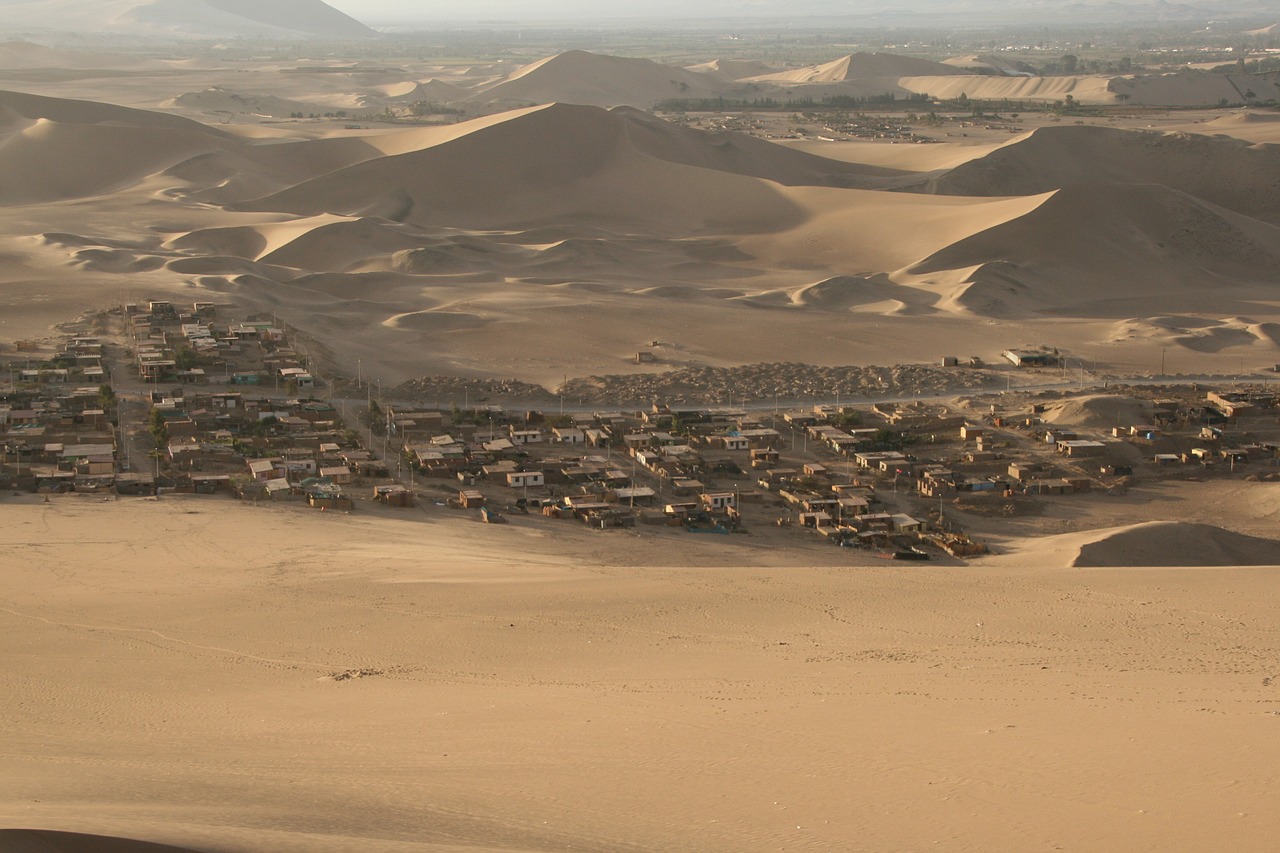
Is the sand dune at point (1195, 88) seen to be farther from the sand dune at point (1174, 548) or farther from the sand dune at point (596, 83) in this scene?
the sand dune at point (1174, 548)

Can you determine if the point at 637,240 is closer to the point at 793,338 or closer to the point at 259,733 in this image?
the point at 793,338

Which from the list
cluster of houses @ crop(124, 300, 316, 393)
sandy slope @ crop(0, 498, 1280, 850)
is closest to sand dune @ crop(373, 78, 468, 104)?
cluster of houses @ crop(124, 300, 316, 393)

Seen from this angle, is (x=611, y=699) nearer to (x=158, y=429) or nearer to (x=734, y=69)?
(x=158, y=429)

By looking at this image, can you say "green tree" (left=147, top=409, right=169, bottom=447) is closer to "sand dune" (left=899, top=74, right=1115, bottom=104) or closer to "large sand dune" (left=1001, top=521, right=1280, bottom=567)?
"large sand dune" (left=1001, top=521, right=1280, bottom=567)

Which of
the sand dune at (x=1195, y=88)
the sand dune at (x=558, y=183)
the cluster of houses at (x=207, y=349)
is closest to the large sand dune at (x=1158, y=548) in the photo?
the cluster of houses at (x=207, y=349)

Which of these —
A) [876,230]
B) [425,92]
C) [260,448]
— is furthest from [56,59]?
[260,448]

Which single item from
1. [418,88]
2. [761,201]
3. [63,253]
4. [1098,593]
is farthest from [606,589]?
[418,88]
